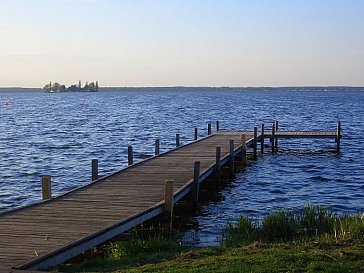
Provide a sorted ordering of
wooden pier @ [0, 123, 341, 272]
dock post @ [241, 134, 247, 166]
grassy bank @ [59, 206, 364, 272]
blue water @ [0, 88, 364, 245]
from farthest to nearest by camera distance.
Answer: dock post @ [241, 134, 247, 166] < blue water @ [0, 88, 364, 245] < wooden pier @ [0, 123, 341, 272] < grassy bank @ [59, 206, 364, 272]

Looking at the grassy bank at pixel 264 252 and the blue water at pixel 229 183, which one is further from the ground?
the grassy bank at pixel 264 252

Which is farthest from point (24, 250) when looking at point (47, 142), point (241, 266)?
point (47, 142)

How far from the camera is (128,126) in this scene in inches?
2240

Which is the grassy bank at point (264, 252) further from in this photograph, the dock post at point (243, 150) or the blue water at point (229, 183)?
the dock post at point (243, 150)

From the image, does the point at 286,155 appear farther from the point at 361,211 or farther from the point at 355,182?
the point at 361,211

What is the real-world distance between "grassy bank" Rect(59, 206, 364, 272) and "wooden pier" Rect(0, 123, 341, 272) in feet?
1.65

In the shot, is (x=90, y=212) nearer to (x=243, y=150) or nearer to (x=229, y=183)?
(x=229, y=183)

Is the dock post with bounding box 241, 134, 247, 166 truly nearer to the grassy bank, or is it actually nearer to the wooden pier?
the wooden pier

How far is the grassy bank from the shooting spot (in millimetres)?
8859

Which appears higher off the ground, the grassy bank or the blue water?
the grassy bank

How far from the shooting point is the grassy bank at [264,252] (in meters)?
8.86

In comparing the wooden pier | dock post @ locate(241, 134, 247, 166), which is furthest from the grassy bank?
dock post @ locate(241, 134, 247, 166)

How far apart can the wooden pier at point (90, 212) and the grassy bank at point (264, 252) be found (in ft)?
1.65

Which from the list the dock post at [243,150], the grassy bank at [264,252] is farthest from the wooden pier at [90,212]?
the dock post at [243,150]
